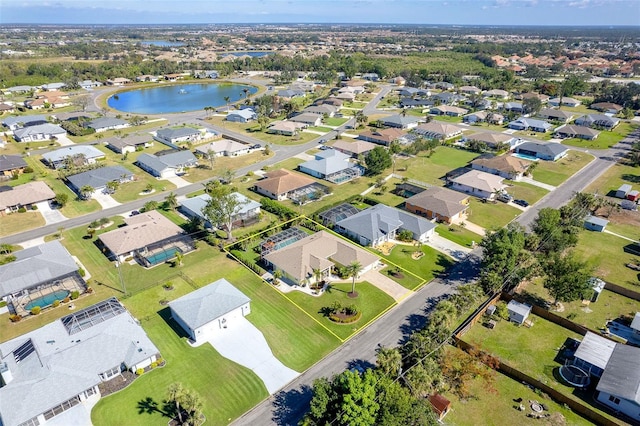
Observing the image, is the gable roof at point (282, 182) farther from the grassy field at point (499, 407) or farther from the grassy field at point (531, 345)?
the grassy field at point (499, 407)

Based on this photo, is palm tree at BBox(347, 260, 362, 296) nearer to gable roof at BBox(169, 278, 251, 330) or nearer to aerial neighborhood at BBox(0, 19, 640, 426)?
aerial neighborhood at BBox(0, 19, 640, 426)

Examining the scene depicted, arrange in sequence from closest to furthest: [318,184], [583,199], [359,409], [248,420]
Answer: [359,409], [248,420], [583,199], [318,184]

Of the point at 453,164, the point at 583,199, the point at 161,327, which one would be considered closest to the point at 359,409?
the point at 161,327

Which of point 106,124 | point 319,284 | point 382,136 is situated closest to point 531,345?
point 319,284

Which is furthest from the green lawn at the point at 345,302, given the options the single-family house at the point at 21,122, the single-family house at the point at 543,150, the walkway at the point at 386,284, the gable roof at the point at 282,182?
the single-family house at the point at 21,122

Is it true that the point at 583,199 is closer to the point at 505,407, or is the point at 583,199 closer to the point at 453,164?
the point at 453,164

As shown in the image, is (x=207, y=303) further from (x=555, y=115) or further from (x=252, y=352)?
(x=555, y=115)

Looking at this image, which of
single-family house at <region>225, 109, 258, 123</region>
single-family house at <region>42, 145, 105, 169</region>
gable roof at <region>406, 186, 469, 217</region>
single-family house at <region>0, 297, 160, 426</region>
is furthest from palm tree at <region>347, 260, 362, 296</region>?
single-family house at <region>225, 109, 258, 123</region>
